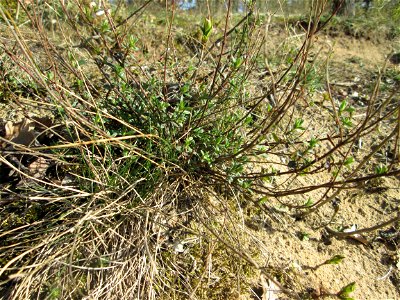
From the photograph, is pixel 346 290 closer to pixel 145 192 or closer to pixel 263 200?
pixel 263 200

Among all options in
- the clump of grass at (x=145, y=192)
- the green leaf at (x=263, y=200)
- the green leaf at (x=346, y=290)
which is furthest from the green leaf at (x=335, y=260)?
Answer: the green leaf at (x=263, y=200)

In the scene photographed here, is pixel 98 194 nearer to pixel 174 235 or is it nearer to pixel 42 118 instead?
pixel 174 235

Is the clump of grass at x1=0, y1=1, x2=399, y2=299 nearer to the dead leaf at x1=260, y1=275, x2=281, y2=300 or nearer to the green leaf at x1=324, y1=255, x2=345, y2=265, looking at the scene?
the dead leaf at x1=260, y1=275, x2=281, y2=300

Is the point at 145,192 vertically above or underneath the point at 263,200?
above

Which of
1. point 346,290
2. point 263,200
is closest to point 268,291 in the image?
point 346,290

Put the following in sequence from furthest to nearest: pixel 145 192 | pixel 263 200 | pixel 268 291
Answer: pixel 263 200, pixel 145 192, pixel 268 291

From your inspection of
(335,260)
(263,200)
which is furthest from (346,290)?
(263,200)

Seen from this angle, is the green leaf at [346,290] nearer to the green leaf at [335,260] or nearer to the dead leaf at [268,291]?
the green leaf at [335,260]

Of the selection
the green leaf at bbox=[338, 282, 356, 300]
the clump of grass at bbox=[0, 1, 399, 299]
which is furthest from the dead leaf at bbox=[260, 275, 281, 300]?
the green leaf at bbox=[338, 282, 356, 300]

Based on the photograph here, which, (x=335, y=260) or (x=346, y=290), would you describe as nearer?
(x=346, y=290)

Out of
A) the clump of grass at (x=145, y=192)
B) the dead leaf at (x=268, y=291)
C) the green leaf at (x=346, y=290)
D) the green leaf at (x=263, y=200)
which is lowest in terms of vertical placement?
the green leaf at (x=346, y=290)

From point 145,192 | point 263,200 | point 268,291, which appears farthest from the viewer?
point 263,200

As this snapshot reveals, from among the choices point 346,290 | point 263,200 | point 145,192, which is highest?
point 145,192
